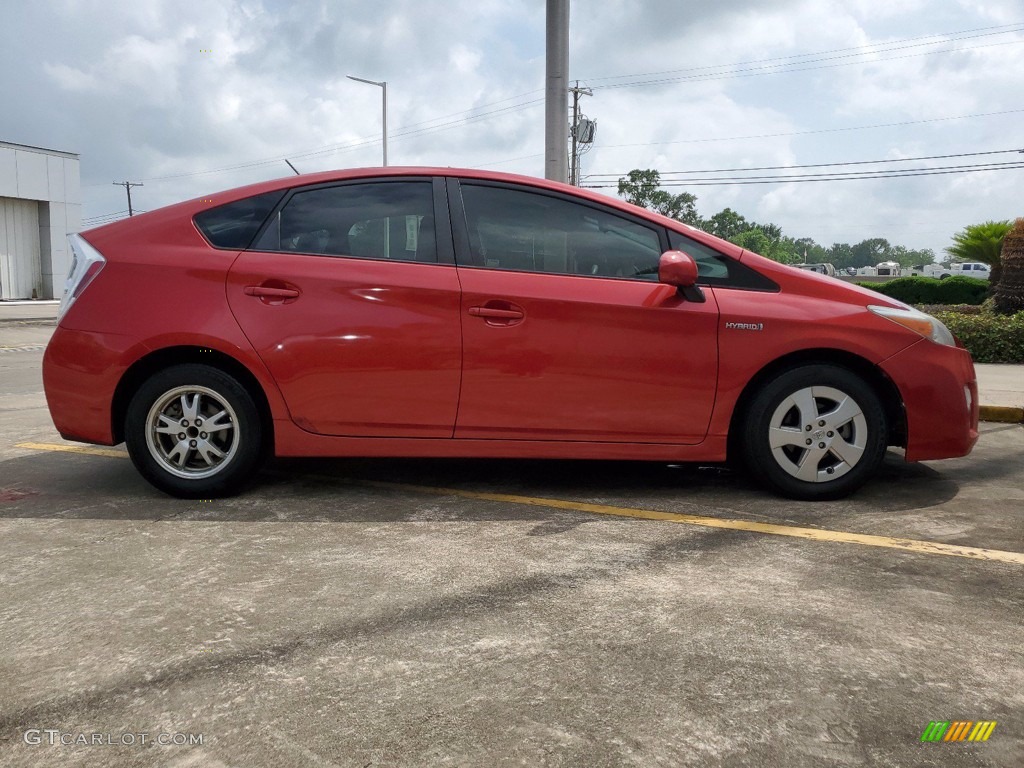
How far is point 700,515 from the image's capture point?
4074mm

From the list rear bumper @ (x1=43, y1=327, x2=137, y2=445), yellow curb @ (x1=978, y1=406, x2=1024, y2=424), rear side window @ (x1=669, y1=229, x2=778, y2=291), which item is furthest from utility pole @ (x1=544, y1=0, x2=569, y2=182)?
rear bumper @ (x1=43, y1=327, x2=137, y2=445)

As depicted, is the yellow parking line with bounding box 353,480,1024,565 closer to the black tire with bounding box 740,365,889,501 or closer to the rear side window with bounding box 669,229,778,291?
the black tire with bounding box 740,365,889,501

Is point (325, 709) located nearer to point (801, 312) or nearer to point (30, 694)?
point (30, 694)

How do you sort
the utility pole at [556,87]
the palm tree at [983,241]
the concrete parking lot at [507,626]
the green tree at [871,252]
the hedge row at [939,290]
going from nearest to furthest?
the concrete parking lot at [507,626] → the utility pole at [556,87] → the palm tree at [983,241] → the hedge row at [939,290] → the green tree at [871,252]

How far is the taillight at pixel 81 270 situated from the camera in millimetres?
4246

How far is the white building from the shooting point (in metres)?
34.5

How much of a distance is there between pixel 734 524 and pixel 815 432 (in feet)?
2.30

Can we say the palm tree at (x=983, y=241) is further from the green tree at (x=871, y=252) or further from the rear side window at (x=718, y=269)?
the green tree at (x=871, y=252)

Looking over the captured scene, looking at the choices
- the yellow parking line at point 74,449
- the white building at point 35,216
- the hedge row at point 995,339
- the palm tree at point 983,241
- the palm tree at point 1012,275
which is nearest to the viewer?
the yellow parking line at point 74,449

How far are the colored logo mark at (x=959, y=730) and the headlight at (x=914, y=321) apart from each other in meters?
2.54

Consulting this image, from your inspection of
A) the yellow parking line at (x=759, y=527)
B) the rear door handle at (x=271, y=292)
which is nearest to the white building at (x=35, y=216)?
the rear door handle at (x=271, y=292)

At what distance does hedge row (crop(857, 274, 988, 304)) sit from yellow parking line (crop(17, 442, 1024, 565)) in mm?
22355

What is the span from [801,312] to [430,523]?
2018mm

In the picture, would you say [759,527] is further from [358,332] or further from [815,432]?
[358,332]
